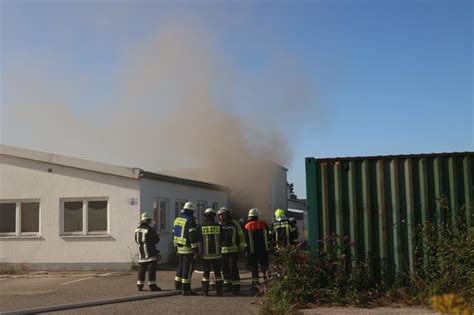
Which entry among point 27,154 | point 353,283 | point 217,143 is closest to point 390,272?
point 353,283

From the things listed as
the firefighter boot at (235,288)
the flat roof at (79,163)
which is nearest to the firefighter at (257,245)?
the firefighter boot at (235,288)

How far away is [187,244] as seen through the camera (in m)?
11.3

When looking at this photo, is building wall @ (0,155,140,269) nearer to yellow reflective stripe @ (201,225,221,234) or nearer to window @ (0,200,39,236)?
window @ (0,200,39,236)

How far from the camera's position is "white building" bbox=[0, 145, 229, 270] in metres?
16.9

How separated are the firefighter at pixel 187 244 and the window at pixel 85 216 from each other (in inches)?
250

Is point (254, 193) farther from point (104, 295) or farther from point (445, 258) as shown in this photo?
point (445, 258)

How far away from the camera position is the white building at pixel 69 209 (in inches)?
664

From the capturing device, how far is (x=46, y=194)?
17.6 meters

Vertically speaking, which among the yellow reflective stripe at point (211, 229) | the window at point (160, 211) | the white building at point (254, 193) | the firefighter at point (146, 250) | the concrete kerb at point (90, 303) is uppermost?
the white building at point (254, 193)

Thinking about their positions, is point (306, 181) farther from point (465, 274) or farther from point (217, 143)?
point (217, 143)

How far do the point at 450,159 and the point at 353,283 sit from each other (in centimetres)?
257

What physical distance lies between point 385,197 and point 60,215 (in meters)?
11.0

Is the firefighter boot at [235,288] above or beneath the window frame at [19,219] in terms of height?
beneath

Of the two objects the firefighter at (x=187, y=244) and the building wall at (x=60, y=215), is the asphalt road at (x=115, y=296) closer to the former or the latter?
the firefighter at (x=187, y=244)
